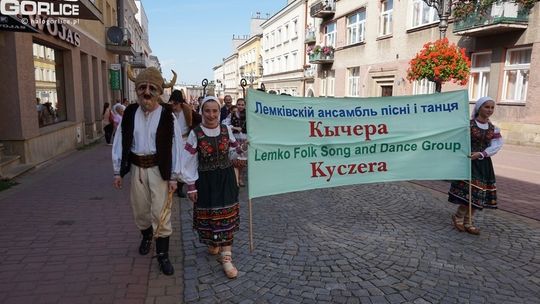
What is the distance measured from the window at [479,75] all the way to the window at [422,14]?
9.57 ft

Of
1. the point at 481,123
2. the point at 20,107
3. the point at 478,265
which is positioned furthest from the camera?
the point at 20,107

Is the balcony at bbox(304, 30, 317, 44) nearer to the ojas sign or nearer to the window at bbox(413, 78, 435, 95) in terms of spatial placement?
the window at bbox(413, 78, 435, 95)

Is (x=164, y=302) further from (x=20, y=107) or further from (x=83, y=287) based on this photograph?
(x=20, y=107)

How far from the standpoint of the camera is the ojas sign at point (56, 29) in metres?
8.83

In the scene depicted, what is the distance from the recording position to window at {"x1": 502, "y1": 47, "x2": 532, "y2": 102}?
45.0 feet

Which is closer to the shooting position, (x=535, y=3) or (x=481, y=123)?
(x=481, y=123)

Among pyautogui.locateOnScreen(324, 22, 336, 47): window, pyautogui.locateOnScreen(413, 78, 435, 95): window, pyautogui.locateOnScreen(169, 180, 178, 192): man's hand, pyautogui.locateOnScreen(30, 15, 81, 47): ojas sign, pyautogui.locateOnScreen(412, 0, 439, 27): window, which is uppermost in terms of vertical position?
pyautogui.locateOnScreen(324, 22, 336, 47): window

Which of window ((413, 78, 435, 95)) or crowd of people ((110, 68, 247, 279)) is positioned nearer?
crowd of people ((110, 68, 247, 279))

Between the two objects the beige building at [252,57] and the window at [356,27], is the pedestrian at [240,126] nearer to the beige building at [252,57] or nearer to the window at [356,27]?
the window at [356,27]

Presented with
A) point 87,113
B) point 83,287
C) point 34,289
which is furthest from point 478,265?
point 87,113

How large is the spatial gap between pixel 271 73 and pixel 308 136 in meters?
42.7

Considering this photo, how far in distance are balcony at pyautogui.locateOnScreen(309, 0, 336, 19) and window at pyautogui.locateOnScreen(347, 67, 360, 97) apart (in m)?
5.22

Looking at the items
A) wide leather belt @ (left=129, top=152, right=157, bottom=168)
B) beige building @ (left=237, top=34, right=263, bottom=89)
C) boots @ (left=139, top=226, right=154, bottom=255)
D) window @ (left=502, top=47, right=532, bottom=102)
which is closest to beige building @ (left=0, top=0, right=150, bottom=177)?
boots @ (left=139, top=226, right=154, bottom=255)

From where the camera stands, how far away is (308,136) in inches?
175
